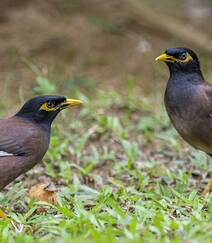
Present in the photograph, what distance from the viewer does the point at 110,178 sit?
703 centimetres

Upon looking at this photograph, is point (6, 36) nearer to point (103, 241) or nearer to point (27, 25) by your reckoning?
point (27, 25)

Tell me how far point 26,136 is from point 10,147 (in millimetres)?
204

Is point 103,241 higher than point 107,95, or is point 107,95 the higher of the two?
point 103,241

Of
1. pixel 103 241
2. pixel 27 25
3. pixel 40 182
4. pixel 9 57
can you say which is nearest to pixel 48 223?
pixel 103 241

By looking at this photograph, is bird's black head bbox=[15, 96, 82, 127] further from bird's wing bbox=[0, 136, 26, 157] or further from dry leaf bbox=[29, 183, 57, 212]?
dry leaf bbox=[29, 183, 57, 212]

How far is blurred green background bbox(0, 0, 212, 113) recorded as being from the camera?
1022 centimetres

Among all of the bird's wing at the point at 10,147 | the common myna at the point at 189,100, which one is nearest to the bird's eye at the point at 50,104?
the bird's wing at the point at 10,147

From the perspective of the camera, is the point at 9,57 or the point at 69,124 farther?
the point at 9,57

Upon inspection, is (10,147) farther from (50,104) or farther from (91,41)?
(91,41)

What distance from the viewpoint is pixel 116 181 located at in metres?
6.98

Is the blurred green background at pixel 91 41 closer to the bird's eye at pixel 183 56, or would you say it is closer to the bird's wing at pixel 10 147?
the bird's eye at pixel 183 56

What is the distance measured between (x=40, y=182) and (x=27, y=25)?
4570 millimetres

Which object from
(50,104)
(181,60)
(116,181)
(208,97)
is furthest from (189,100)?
(50,104)

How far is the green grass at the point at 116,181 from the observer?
5.09 meters
